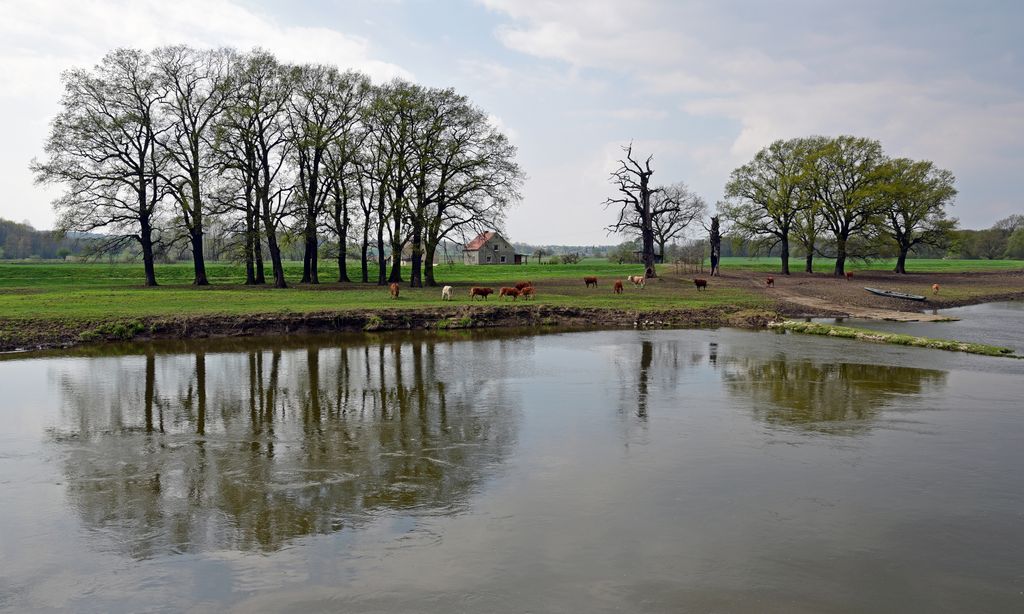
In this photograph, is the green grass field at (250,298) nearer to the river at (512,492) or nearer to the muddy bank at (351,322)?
the muddy bank at (351,322)

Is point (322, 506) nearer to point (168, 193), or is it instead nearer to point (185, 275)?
point (168, 193)

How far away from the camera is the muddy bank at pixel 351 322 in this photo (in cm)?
2262

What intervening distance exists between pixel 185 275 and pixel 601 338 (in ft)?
134

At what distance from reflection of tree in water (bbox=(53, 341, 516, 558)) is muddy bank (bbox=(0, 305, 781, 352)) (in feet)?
19.4

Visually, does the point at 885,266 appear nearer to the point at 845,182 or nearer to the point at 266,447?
the point at 845,182

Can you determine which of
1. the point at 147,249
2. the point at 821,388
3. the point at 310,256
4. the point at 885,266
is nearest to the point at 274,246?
the point at 310,256

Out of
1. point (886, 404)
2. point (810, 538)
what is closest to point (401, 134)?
point (886, 404)

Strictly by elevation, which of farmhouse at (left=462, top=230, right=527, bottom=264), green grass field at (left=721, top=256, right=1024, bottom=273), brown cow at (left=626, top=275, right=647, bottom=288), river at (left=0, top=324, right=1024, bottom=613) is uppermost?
farmhouse at (left=462, top=230, right=527, bottom=264)

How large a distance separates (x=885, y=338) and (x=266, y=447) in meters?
21.0

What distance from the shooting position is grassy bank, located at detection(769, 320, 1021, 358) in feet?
67.0

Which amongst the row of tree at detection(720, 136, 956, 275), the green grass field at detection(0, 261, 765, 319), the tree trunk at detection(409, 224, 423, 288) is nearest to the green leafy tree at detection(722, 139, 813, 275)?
the row of tree at detection(720, 136, 956, 275)

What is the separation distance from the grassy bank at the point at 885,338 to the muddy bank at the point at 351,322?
1.77m

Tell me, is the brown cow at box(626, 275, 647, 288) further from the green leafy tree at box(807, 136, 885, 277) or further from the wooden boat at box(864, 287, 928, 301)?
the green leafy tree at box(807, 136, 885, 277)

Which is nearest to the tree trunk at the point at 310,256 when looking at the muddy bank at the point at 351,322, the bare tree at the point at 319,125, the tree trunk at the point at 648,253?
the bare tree at the point at 319,125
